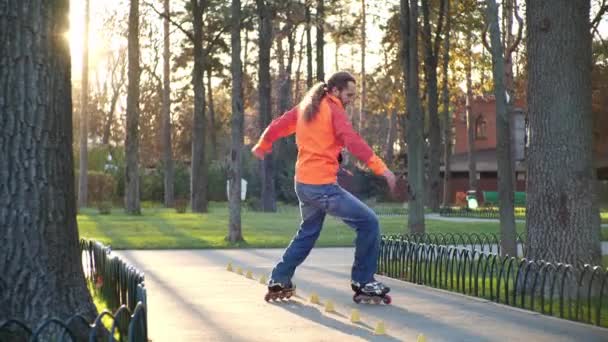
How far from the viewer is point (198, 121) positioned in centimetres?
4225

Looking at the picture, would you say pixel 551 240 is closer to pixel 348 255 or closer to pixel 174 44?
pixel 348 255

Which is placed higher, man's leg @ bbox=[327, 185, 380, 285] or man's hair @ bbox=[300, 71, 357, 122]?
man's hair @ bbox=[300, 71, 357, 122]

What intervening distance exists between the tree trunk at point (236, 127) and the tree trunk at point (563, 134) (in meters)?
10.5

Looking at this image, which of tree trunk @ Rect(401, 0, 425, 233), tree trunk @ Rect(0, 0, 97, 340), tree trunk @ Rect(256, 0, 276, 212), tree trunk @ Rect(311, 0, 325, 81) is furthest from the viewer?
tree trunk @ Rect(311, 0, 325, 81)

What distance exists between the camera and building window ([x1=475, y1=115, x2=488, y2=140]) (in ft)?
234

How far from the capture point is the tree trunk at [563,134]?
10.8 meters

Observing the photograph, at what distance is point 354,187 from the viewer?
54719mm

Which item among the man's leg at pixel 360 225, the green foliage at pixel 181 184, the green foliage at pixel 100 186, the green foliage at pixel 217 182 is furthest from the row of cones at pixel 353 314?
the green foliage at pixel 217 182

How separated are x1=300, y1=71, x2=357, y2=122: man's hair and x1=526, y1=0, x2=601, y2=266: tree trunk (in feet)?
7.06

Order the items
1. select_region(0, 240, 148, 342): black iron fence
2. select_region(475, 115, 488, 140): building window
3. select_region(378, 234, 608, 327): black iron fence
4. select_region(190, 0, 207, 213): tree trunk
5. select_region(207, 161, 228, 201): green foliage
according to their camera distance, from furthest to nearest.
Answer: select_region(475, 115, 488, 140): building window, select_region(207, 161, 228, 201): green foliage, select_region(190, 0, 207, 213): tree trunk, select_region(378, 234, 608, 327): black iron fence, select_region(0, 240, 148, 342): black iron fence

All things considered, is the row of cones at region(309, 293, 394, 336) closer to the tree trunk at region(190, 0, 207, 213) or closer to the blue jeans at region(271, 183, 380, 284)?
the blue jeans at region(271, 183, 380, 284)

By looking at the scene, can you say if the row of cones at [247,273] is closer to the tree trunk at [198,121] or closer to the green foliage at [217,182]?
the tree trunk at [198,121]

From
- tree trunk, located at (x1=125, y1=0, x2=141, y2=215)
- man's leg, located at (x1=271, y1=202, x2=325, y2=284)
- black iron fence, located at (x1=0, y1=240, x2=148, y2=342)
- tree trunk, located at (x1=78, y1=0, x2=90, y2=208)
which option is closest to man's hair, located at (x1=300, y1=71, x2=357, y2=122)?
man's leg, located at (x1=271, y1=202, x2=325, y2=284)

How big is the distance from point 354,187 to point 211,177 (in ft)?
26.5
